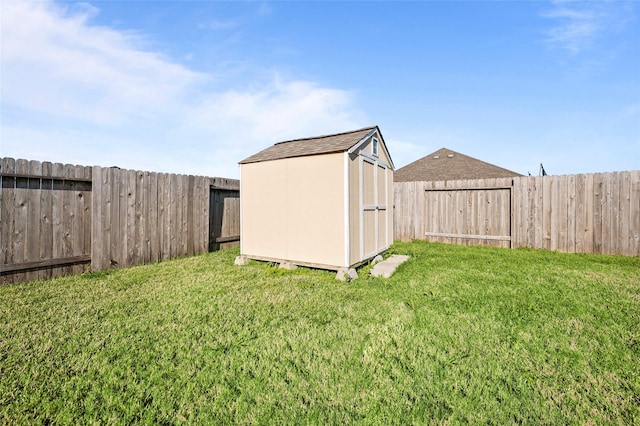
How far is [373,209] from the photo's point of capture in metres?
6.50

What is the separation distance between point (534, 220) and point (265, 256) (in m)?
8.08

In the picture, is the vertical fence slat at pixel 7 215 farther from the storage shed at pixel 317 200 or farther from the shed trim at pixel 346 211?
the shed trim at pixel 346 211

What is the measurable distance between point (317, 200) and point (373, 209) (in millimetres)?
1612

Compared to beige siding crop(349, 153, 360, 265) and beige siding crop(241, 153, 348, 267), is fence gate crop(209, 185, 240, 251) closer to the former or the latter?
beige siding crop(241, 153, 348, 267)

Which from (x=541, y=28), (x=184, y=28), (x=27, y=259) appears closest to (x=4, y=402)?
(x=27, y=259)

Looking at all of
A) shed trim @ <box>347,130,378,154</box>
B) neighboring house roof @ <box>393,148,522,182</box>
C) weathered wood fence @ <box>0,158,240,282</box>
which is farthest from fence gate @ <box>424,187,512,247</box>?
weathered wood fence @ <box>0,158,240,282</box>

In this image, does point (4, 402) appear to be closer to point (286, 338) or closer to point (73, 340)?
point (73, 340)

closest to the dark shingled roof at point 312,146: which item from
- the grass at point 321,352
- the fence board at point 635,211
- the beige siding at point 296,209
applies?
the beige siding at point 296,209

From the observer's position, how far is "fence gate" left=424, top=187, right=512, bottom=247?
8.84 m

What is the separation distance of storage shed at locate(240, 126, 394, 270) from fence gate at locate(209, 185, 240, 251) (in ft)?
6.62

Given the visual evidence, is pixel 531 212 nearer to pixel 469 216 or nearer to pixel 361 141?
pixel 469 216

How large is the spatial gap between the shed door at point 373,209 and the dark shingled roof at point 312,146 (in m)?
0.60

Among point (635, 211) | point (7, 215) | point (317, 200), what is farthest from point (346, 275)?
point (635, 211)

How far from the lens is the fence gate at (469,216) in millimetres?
8844
